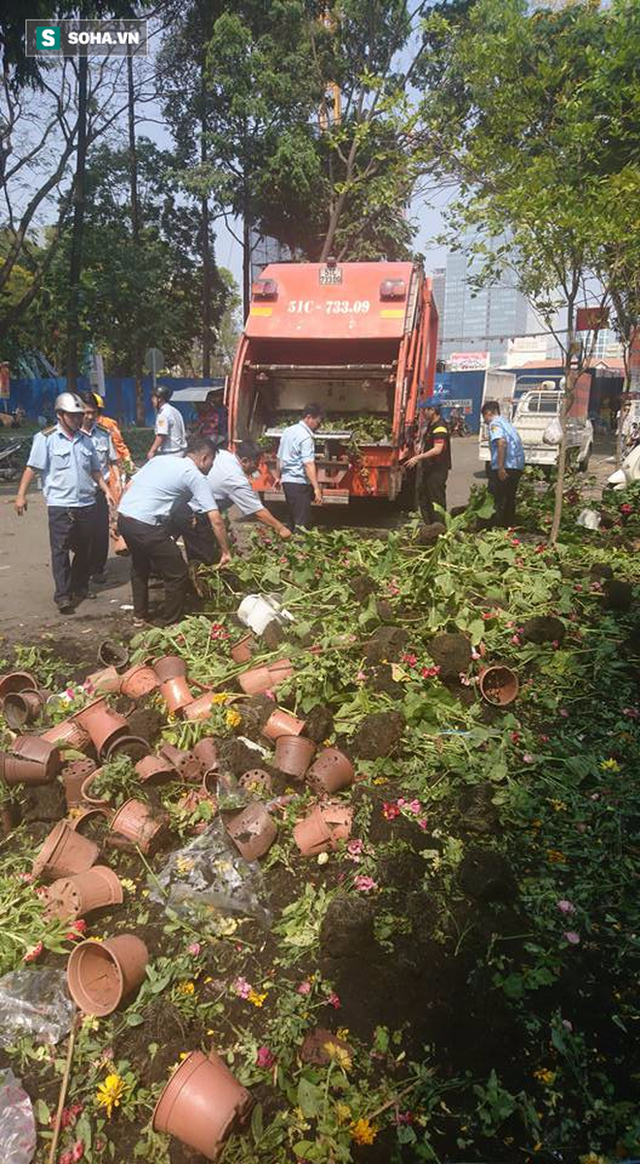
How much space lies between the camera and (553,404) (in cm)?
1692

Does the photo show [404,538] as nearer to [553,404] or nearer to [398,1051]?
[398,1051]

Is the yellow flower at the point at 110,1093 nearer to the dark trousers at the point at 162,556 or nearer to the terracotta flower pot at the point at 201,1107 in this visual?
the terracotta flower pot at the point at 201,1107

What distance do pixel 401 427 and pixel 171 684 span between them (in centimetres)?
543

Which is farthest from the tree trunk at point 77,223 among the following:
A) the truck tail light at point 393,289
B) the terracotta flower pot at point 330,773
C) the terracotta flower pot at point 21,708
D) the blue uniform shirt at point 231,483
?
the terracotta flower pot at point 330,773

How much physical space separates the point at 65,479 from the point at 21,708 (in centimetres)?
261

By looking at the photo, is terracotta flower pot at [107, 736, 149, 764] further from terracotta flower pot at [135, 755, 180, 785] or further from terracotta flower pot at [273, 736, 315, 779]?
terracotta flower pot at [273, 736, 315, 779]

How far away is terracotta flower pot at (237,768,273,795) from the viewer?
3.34 metres

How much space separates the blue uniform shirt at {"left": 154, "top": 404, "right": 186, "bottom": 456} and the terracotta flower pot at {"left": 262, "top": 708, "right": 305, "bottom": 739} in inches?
239

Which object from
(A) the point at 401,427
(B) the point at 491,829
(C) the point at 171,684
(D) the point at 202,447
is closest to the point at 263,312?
(A) the point at 401,427

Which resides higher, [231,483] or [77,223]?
[77,223]

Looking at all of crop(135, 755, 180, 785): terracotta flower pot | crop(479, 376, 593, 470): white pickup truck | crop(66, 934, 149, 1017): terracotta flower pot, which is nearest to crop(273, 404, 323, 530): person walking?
crop(135, 755, 180, 785): terracotta flower pot

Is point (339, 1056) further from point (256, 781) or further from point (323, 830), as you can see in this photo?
point (256, 781)

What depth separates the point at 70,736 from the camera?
3656mm

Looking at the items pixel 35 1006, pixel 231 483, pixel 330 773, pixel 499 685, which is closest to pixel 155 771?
pixel 330 773
